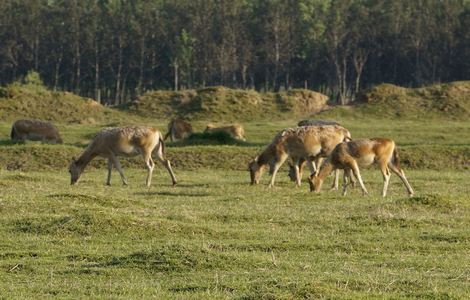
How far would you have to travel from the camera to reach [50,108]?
53.2 metres

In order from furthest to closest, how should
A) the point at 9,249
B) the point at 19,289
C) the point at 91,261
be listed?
the point at 9,249 → the point at 91,261 → the point at 19,289

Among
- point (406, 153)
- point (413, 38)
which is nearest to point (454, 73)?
point (413, 38)

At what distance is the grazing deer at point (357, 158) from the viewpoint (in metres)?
22.3

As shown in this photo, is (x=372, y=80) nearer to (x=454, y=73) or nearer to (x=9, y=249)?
(x=454, y=73)

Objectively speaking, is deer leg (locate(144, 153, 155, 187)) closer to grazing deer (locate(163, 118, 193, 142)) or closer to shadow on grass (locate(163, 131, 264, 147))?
shadow on grass (locate(163, 131, 264, 147))

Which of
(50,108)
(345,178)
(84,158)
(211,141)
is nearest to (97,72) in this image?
(50,108)

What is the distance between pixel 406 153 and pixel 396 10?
60.4 meters

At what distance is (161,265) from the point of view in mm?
12336

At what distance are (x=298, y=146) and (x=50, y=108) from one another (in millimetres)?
30846

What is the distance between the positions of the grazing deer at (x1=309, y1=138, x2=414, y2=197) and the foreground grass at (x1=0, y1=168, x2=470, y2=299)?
18.5 inches

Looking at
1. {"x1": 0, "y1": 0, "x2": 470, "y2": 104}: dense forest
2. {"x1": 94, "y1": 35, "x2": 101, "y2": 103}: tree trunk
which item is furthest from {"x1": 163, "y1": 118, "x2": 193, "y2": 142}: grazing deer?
{"x1": 94, "y1": 35, "x2": 101, "y2": 103}: tree trunk

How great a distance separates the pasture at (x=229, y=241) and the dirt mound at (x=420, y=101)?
26.9 meters

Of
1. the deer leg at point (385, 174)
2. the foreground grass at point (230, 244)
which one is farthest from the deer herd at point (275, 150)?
the foreground grass at point (230, 244)

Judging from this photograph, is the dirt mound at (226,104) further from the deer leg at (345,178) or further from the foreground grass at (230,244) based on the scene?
the foreground grass at (230,244)
